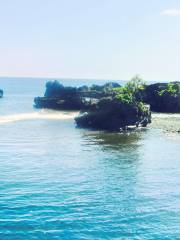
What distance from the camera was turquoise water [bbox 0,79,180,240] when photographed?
150 ft

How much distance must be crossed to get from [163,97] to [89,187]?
12424 centimetres

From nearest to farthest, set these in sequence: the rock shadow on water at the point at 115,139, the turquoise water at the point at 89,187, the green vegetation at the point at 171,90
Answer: the turquoise water at the point at 89,187 < the rock shadow on water at the point at 115,139 < the green vegetation at the point at 171,90

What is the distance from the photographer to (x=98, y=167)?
73.1 meters

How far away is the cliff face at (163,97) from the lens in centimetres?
17662

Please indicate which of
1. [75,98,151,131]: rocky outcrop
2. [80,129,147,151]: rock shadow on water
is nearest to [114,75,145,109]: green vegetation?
[75,98,151,131]: rocky outcrop

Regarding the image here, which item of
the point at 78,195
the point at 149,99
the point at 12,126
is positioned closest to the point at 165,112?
the point at 149,99

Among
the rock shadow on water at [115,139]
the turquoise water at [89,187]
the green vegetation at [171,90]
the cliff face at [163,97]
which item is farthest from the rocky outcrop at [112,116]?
the green vegetation at [171,90]

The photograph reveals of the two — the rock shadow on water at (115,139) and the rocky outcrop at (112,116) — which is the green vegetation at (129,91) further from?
the rock shadow on water at (115,139)

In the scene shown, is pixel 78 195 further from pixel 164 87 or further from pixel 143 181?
pixel 164 87

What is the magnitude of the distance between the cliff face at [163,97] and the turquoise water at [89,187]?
7153 cm

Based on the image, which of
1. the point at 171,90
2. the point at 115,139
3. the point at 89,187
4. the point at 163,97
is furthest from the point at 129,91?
the point at 89,187

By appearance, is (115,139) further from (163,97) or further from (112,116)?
(163,97)

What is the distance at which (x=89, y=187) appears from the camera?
198ft

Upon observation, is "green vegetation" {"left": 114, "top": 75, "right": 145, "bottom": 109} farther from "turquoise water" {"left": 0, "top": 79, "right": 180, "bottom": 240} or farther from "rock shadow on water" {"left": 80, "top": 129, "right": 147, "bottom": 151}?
"turquoise water" {"left": 0, "top": 79, "right": 180, "bottom": 240}
